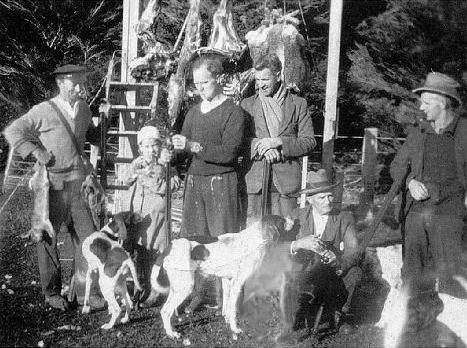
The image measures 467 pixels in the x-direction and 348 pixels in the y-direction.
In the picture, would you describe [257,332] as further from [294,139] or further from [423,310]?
[294,139]

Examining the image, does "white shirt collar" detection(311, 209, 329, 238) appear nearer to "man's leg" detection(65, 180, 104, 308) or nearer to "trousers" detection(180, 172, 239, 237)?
"trousers" detection(180, 172, 239, 237)

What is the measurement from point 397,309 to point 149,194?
81.7 inches

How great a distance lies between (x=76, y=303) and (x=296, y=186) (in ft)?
6.80

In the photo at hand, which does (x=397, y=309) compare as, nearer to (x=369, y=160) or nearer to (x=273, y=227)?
(x=273, y=227)

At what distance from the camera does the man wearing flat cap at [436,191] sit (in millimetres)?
3814

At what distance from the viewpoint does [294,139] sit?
164 inches

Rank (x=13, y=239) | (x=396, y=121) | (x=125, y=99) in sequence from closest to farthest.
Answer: (x=125, y=99) < (x=13, y=239) < (x=396, y=121)

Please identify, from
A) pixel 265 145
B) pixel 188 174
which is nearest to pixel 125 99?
pixel 188 174

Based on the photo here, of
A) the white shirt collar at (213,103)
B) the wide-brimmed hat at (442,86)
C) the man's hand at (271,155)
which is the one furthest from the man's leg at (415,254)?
the white shirt collar at (213,103)

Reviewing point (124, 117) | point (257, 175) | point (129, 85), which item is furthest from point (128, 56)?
point (257, 175)

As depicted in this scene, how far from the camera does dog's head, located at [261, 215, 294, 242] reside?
3631 millimetres

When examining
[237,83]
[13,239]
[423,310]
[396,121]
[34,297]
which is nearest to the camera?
[423,310]

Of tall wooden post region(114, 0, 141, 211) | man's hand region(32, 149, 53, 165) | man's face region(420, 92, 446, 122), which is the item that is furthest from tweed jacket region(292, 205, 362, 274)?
tall wooden post region(114, 0, 141, 211)

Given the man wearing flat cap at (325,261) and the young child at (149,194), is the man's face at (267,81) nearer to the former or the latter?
the man wearing flat cap at (325,261)
